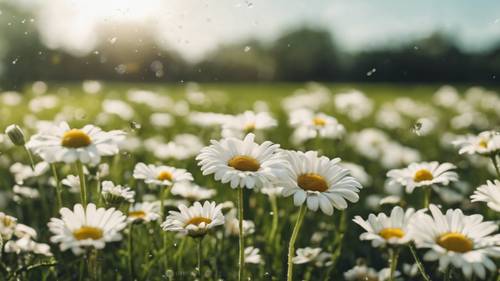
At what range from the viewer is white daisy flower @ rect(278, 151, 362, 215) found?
2.20 meters

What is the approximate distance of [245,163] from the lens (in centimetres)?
235

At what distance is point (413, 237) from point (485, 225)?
32cm

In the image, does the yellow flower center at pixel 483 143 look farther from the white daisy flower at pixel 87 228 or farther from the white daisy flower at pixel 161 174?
the white daisy flower at pixel 87 228

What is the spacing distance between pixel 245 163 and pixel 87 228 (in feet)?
2.05

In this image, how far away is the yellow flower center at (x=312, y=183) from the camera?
89.9 inches

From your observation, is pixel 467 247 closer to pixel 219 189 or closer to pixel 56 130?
pixel 56 130

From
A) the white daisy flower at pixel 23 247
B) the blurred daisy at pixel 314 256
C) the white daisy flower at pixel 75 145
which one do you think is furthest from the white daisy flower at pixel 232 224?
the white daisy flower at pixel 23 247

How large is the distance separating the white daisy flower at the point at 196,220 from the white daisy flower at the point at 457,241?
28.5 inches

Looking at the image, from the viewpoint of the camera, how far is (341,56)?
43.4 m

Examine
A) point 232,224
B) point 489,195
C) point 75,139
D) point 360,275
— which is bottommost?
point 360,275

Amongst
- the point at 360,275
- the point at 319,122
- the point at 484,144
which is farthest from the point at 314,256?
the point at 319,122

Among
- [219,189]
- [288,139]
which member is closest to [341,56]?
[288,139]

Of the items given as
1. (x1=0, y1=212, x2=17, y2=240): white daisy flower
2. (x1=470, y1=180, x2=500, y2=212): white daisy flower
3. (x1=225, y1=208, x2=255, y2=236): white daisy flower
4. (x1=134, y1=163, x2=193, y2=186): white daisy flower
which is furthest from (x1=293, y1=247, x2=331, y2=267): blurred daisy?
(x1=0, y1=212, x2=17, y2=240): white daisy flower

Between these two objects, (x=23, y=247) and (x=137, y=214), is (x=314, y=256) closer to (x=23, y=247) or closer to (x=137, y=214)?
(x=137, y=214)
